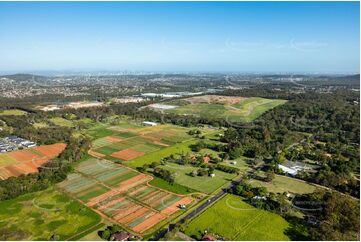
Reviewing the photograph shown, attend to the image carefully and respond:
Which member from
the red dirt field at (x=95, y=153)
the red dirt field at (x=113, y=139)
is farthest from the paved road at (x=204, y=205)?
the red dirt field at (x=113, y=139)

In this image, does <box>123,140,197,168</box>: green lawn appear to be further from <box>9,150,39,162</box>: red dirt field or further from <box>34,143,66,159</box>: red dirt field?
<box>9,150,39,162</box>: red dirt field

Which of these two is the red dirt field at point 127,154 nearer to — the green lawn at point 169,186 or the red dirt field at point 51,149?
the red dirt field at point 51,149

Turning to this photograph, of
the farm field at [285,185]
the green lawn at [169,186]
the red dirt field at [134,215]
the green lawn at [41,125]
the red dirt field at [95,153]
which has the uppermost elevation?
the farm field at [285,185]

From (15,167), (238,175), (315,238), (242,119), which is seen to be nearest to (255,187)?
(238,175)

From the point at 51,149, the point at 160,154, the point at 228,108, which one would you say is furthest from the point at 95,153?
the point at 228,108

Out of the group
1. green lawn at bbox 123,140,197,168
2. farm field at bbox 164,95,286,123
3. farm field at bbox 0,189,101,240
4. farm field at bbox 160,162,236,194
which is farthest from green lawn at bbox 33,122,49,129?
farm field at bbox 160,162,236,194
